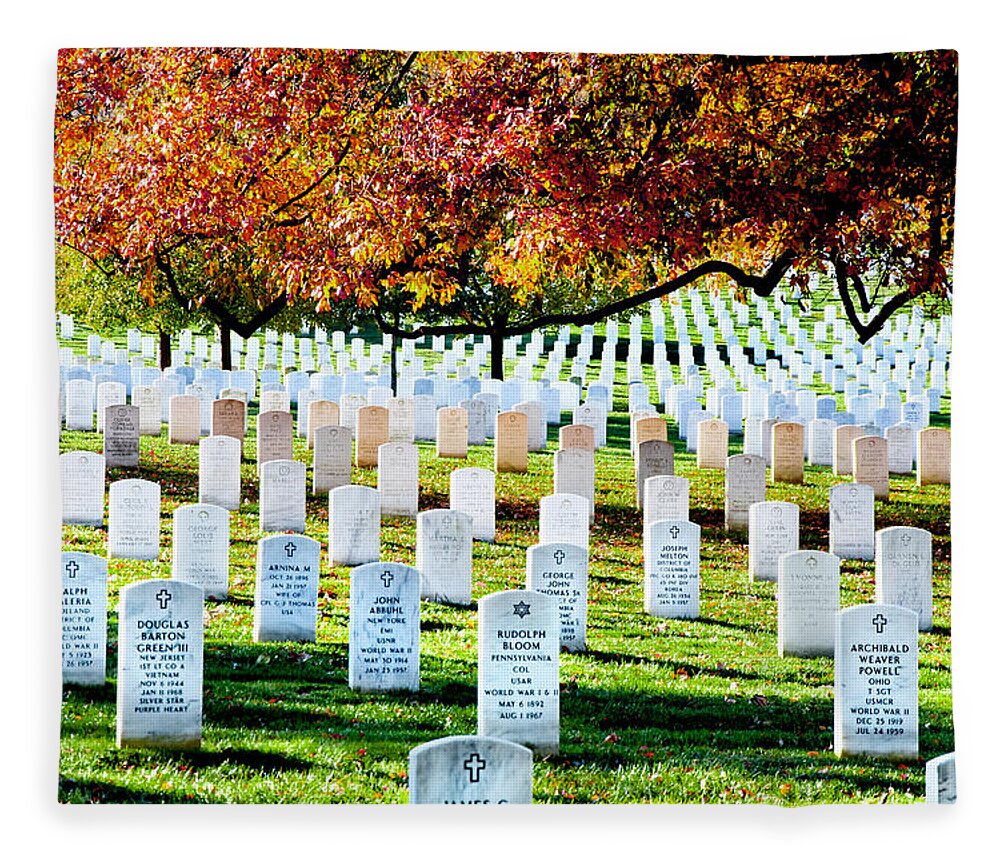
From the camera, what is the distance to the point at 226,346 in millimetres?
7492

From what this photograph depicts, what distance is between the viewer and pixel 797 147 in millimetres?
6793

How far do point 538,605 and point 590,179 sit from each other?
7.03 feet

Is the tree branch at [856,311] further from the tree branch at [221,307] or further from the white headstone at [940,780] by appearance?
the tree branch at [221,307]

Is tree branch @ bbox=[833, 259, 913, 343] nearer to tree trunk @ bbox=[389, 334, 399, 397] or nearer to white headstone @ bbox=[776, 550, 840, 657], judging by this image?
white headstone @ bbox=[776, 550, 840, 657]

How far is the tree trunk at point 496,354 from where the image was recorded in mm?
7277

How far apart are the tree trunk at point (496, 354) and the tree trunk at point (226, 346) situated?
55.5 inches

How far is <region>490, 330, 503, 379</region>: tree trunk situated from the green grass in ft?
3.37

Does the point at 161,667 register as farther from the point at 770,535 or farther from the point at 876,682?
the point at 770,535

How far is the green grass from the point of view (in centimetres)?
601

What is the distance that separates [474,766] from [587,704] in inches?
32.3

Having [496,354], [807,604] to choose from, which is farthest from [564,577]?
[496,354]

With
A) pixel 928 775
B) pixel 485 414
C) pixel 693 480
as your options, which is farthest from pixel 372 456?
pixel 928 775
